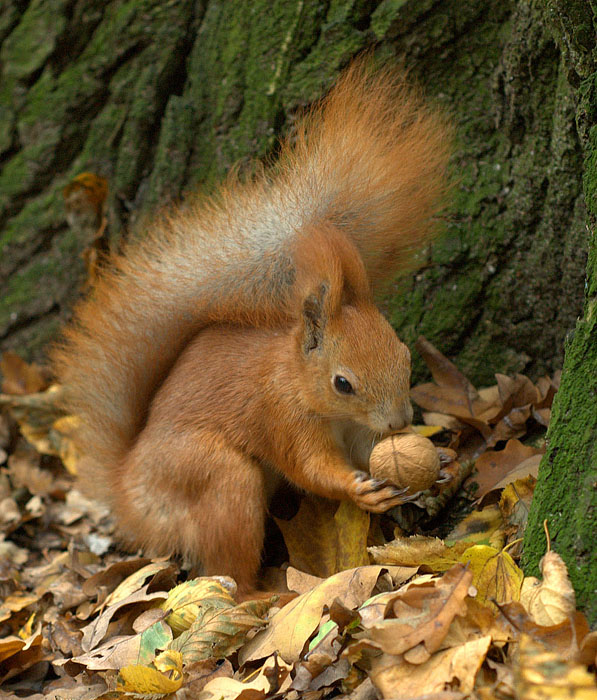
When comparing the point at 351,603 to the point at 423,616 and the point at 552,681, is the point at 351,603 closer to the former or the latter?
the point at 423,616

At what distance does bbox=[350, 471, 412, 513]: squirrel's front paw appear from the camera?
5.37 feet

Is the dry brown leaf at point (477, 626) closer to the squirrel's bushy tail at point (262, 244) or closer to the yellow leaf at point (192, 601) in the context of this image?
the yellow leaf at point (192, 601)

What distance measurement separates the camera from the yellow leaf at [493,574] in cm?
131

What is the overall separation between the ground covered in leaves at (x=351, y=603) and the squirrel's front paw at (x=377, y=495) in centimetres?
9

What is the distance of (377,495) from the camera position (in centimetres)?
164

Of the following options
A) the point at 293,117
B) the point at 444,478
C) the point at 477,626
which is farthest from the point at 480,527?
the point at 293,117

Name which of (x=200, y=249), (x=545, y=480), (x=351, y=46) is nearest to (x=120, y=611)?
(x=200, y=249)

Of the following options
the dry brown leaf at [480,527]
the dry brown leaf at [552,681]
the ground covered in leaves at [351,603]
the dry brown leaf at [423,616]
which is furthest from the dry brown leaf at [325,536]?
the dry brown leaf at [552,681]

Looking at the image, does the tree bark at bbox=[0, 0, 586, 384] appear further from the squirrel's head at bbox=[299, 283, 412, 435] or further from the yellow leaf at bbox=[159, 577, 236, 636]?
the yellow leaf at bbox=[159, 577, 236, 636]

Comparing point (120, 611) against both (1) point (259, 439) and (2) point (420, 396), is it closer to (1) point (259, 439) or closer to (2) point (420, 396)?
(1) point (259, 439)

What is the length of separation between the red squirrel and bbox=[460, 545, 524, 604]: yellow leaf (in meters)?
0.29

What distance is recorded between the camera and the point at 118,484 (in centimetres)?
212

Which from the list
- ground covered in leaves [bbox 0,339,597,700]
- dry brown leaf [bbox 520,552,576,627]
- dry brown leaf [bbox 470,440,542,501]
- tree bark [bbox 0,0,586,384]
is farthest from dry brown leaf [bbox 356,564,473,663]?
tree bark [bbox 0,0,586,384]

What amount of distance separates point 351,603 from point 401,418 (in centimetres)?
40
